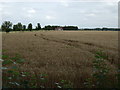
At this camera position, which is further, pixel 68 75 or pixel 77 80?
pixel 68 75

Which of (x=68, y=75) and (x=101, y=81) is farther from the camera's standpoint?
(x=68, y=75)

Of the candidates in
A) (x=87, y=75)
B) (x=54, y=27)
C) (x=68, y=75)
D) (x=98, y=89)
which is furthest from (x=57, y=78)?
(x=54, y=27)

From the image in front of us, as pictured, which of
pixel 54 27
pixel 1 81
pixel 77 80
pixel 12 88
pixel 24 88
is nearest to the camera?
pixel 24 88

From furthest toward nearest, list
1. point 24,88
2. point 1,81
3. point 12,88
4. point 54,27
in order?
point 54,27, point 1,81, point 12,88, point 24,88

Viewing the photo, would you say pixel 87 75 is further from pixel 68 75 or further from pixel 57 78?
pixel 57 78

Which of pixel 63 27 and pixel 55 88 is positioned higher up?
pixel 63 27

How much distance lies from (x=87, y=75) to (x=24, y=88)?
8.70ft

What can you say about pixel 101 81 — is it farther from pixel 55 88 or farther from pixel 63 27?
pixel 63 27

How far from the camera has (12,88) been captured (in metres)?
4.66

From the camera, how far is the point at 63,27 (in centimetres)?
17375

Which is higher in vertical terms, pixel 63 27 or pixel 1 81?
pixel 63 27

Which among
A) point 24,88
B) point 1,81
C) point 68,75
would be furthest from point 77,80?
point 1,81

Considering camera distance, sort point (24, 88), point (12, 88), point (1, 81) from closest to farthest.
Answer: point (24, 88), point (12, 88), point (1, 81)

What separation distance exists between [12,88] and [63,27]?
170 metres
